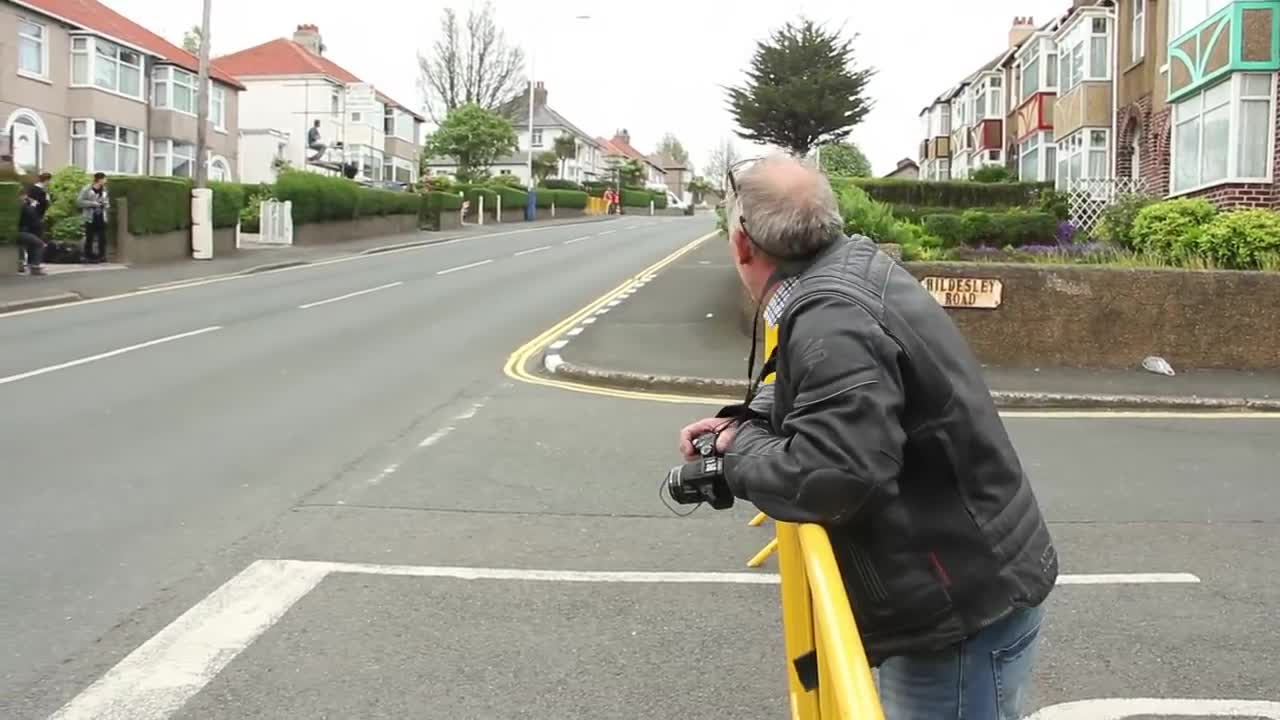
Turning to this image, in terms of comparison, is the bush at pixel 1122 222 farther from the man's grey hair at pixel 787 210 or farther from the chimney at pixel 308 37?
the chimney at pixel 308 37

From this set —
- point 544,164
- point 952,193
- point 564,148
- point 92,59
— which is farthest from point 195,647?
point 564,148

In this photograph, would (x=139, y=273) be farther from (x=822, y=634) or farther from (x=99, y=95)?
(x=822, y=634)

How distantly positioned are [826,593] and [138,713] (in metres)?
2.73

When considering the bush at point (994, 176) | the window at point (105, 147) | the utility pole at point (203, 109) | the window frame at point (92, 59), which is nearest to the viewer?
the utility pole at point (203, 109)

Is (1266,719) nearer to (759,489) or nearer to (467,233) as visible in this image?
(759,489)

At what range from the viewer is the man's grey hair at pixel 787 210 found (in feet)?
7.81

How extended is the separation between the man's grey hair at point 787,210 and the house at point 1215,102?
65.5 ft

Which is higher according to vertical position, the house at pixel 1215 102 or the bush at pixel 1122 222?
the house at pixel 1215 102

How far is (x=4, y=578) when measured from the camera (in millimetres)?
5488

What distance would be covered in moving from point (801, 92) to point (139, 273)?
74.0 feet

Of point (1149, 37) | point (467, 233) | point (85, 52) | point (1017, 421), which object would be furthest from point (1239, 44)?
point (85, 52)

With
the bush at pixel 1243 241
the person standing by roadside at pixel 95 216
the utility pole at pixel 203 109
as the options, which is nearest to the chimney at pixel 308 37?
the utility pole at pixel 203 109

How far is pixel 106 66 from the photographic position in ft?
141

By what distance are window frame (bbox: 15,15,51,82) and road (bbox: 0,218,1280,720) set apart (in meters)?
31.0
